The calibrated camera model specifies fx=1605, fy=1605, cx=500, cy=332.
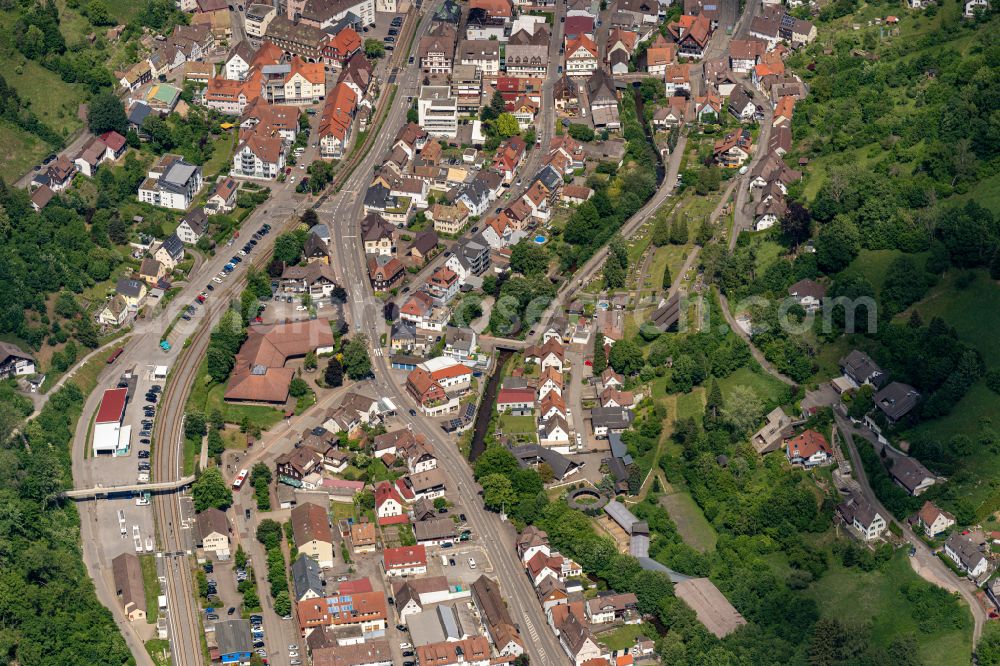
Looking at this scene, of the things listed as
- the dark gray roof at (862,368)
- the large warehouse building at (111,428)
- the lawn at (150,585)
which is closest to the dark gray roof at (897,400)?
the dark gray roof at (862,368)

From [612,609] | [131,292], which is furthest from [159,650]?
[131,292]

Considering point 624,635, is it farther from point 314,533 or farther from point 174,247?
point 174,247

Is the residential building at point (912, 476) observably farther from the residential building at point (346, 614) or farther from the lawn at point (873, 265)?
the residential building at point (346, 614)

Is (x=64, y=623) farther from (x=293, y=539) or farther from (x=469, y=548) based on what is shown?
(x=469, y=548)

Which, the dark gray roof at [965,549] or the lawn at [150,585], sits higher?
the lawn at [150,585]

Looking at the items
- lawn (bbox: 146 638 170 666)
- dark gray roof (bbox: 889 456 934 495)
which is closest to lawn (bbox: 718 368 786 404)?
dark gray roof (bbox: 889 456 934 495)

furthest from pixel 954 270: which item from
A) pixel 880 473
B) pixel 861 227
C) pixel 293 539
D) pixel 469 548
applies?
pixel 293 539

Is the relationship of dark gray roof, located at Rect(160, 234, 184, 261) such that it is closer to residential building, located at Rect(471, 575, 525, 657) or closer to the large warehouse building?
the large warehouse building
